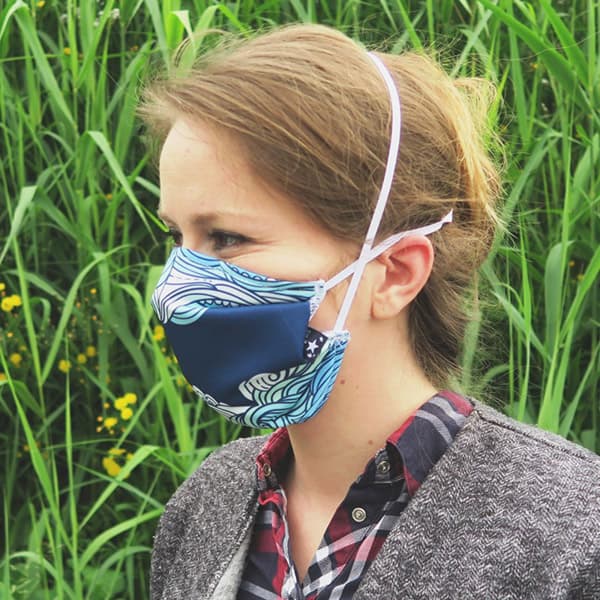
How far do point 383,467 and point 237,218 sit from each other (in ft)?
1.14

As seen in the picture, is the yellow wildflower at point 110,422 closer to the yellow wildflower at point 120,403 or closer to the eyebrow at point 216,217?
the yellow wildflower at point 120,403

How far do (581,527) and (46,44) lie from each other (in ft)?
6.56

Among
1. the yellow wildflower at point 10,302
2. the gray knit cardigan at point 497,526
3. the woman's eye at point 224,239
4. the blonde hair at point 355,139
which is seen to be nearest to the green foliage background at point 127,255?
the yellow wildflower at point 10,302

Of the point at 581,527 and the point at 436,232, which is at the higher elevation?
the point at 436,232

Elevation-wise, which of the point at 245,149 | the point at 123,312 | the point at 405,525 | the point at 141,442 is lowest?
the point at 141,442

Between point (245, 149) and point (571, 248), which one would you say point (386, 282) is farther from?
point (571, 248)

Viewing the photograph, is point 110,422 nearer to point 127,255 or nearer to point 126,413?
point 126,413

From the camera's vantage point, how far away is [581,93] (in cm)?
225

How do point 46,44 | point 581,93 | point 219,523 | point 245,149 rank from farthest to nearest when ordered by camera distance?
point 46,44 < point 581,93 < point 219,523 < point 245,149

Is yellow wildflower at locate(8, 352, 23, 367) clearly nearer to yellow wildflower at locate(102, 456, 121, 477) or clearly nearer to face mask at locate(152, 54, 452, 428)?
yellow wildflower at locate(102, 456, 121, 477)

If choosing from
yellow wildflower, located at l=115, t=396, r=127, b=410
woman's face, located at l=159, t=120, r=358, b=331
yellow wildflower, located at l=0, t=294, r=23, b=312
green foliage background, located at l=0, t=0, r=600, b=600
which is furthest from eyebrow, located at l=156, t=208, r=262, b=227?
yellow wildflower, located at l=0, t=294, r=23, b=312

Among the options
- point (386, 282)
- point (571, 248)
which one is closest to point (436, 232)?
point (386, 282)

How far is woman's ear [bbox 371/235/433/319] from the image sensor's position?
1386mm

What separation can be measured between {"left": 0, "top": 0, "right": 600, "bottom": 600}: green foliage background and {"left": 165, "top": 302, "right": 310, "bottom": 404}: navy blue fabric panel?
0.72m
